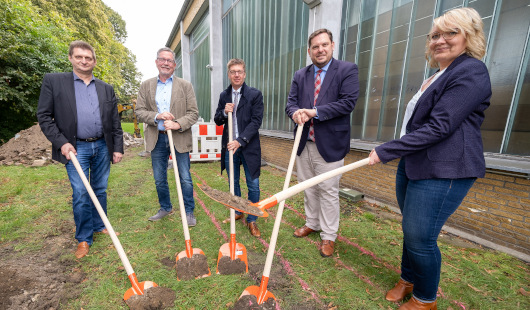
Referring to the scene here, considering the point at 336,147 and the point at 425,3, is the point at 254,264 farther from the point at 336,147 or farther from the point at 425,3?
the point at 425,3

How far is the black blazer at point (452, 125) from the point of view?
4.68 feet

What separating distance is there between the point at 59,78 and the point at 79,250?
2076 mm

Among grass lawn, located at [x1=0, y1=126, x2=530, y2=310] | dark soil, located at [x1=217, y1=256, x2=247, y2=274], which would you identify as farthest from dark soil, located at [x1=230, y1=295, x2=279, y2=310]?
dark soil, located at [x1=217, y1=256, x2=247, y2=274]

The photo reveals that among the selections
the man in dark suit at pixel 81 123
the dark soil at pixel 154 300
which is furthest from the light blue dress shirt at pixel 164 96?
the dark soil at pixel 154 300

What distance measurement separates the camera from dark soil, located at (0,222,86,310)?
6.76ft

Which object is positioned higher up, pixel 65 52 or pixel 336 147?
pixel 65 52

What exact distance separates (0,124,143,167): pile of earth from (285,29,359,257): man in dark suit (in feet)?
27.7

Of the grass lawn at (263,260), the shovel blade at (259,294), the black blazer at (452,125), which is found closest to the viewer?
the black blazer at (452,125)

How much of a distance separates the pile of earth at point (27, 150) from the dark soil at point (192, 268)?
7552mm

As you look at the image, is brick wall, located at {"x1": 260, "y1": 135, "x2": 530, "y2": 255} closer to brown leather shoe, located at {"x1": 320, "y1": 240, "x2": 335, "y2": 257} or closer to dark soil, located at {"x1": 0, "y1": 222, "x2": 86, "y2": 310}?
brown leather shoe, located at {"x1": 320, "y1": 240, "x2": 335, "y2": 257}

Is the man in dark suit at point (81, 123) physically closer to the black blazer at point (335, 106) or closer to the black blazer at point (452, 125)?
the black blazer at point (335, 106)

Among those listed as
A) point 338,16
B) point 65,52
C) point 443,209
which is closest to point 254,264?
point 443,209

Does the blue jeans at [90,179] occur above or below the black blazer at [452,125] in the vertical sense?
below

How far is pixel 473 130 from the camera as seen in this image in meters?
1.50
